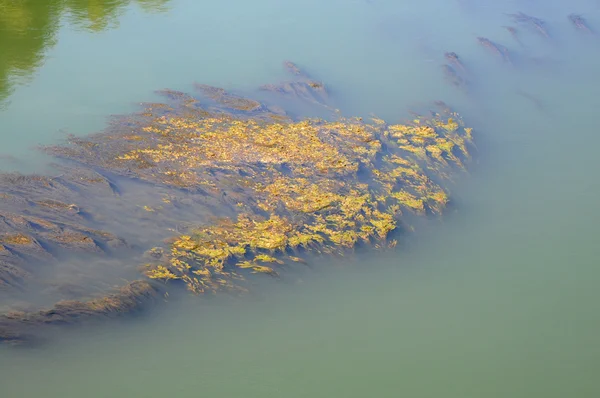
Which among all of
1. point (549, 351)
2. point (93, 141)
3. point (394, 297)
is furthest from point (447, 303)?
point (93, 141)

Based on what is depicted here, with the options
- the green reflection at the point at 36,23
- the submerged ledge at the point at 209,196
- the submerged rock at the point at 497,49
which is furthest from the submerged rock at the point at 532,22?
the green reflection at the point at 36,23

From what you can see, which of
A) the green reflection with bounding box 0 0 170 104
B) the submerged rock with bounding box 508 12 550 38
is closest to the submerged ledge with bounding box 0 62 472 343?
the green reflection with bounding box 0 0 170 104

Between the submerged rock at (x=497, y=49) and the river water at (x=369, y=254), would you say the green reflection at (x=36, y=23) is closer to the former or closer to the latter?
the river water at (x=369, y=254)

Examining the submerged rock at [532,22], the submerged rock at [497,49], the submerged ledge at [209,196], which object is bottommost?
the submerged ledge at [209,196]

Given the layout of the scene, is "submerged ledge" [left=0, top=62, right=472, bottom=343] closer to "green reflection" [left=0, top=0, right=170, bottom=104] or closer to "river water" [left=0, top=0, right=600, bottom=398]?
"river water" [left=0, top=0, right=600, bottom=398]

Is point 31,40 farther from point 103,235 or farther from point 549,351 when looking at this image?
point 549,351

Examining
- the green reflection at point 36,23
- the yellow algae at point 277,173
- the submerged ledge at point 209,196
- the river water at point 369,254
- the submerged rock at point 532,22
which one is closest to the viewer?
the river water at point 369,254

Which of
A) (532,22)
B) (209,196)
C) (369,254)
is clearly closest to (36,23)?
(209,196)
